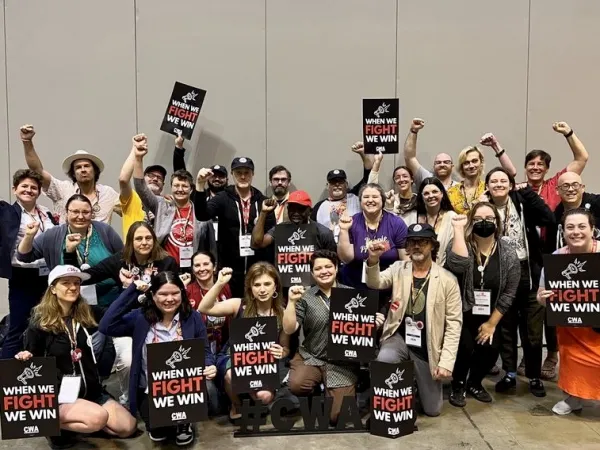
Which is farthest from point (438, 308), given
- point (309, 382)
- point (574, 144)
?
point (574, 144)

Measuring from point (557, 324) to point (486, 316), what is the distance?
52 centimetres

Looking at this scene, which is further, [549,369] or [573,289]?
[549,369]

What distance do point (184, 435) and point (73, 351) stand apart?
2.88 feet

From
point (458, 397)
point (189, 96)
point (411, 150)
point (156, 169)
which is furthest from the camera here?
point (156, 169)

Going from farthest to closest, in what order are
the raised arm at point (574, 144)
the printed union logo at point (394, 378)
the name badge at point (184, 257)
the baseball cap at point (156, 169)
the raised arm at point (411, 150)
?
the baseball cap at point (156, 169) < the raised arm at point (411, 150) < the raised arm at point (574, 144) < the name badge at point (184, 257) < the printed union logo at point (394, 378)

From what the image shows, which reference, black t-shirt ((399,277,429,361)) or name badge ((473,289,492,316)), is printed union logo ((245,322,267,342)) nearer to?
black t-shirt ((399,277,429,361))

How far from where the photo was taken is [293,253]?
4164mm

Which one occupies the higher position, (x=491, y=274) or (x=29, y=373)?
(x=491, y=274)

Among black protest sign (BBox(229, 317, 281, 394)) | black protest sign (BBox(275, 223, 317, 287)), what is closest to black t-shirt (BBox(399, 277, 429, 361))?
black protest sign (BBox(275, 223, 317, 287))

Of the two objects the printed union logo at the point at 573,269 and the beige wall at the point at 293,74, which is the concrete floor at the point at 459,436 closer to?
the printed union logo at the point at 573,269

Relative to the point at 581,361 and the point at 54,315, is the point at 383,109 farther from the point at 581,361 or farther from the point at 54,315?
the point at 54,315

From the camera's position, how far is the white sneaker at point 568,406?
395cm

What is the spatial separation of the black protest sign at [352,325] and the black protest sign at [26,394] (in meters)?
1.75

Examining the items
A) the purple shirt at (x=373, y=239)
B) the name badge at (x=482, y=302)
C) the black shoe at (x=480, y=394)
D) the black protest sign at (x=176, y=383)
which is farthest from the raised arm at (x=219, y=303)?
the black shoe at (x=480, y=394)
